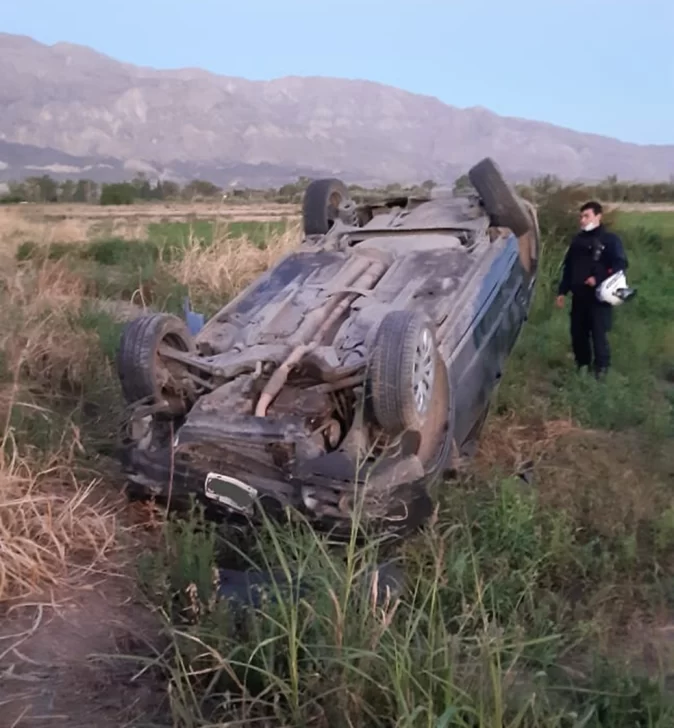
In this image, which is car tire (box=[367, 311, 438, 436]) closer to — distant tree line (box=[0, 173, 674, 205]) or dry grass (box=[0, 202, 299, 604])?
dry grass (box=[0, 202, 299, 604])

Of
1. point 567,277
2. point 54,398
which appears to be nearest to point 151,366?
point 54,398

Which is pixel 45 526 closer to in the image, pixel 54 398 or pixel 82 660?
pixel 82 660

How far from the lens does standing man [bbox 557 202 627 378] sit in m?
7.85

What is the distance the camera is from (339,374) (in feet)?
15.9

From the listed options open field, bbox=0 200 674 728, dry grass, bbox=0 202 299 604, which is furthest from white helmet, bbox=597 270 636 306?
dry grass, bbox=0 202 299 604

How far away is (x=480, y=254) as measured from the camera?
619cm

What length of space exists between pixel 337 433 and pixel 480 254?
1.91 metres

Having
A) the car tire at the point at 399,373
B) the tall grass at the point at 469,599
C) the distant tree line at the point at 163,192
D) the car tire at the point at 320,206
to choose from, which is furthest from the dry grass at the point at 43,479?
the distant tree line at the point at 163,192

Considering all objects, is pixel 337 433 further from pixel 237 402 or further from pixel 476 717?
pixel 476 717

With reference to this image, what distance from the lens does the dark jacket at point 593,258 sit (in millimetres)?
7832

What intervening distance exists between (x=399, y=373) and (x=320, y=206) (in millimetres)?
3165

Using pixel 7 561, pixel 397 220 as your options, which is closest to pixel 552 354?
pixel 397 220

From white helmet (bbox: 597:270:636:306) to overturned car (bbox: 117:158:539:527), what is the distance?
4.16 feet

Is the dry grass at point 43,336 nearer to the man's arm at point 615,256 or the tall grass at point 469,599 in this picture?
the tall grass at point 469,599
